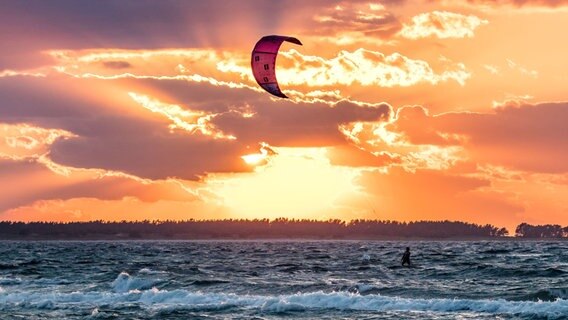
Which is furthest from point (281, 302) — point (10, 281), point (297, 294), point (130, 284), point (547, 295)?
point (10, 281)

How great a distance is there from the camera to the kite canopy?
4022 cm

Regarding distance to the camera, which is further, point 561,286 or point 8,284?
point 8,284


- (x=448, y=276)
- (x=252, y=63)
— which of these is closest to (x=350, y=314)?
(x=252, y=63)

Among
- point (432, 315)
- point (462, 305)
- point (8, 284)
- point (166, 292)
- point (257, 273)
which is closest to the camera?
point (432, 315)

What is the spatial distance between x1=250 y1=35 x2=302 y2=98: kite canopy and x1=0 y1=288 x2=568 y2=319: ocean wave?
954cm

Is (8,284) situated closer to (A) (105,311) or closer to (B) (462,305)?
(A) (105,311)

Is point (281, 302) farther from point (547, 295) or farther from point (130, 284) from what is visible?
point (130, 284)

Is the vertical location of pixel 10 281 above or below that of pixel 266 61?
below

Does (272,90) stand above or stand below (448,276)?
above

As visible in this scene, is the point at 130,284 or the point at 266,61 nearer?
the point at 266,61

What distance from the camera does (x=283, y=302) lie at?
40.2 metres

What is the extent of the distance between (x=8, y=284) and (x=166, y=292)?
13777 mm

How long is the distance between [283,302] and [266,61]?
10.6 m

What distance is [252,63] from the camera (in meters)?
40.9
